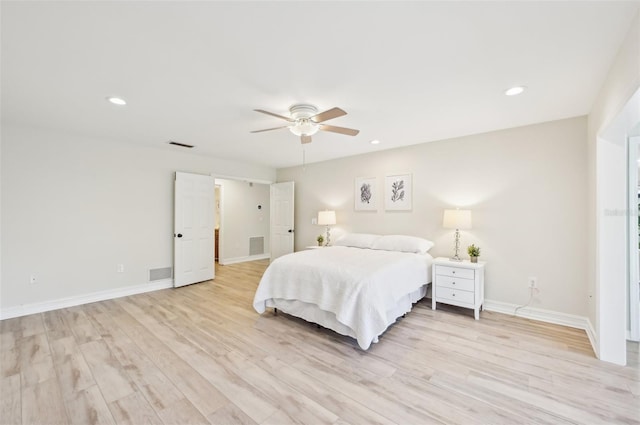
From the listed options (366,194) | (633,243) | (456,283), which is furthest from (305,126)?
(633,243)

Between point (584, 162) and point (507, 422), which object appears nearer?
point (507, 422)

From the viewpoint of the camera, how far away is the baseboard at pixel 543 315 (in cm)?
297

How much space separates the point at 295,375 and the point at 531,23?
2.90 metres

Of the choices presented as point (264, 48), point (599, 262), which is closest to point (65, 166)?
point (264, 48)

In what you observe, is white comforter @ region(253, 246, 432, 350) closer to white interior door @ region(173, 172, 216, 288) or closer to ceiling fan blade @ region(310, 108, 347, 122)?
ceiling fan blade @ region(310, 108, 347, 122)

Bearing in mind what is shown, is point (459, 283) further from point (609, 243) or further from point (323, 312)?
point (323, 312)

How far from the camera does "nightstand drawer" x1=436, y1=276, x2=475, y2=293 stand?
10.7ft

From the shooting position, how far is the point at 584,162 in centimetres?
298

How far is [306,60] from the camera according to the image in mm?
1902

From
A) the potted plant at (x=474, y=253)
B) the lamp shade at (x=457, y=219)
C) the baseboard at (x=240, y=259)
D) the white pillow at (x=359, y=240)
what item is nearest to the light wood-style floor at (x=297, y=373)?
the potted plant at (x=474, y=253)

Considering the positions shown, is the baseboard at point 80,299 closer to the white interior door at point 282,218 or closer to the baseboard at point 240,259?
the baseboard at point 240,259

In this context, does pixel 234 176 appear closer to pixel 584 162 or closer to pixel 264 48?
pixel 264 48

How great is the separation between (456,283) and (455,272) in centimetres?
14

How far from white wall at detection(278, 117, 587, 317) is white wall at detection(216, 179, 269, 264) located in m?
4.12
